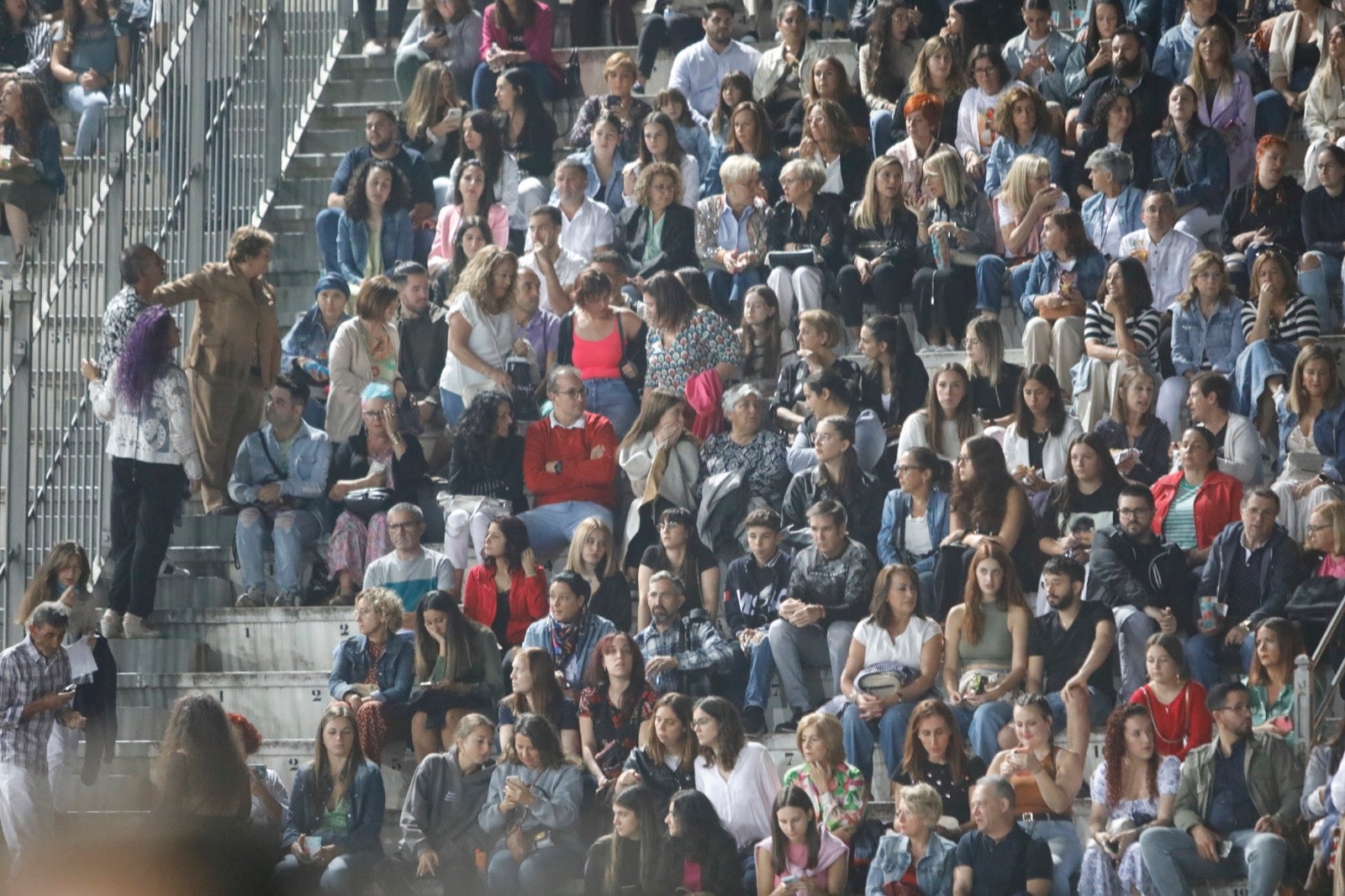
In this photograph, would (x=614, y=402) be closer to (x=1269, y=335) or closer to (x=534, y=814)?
(x=534, y=814)

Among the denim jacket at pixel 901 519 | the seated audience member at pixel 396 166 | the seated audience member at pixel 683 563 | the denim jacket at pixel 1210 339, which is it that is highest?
the seated audience member at pixel 396 166

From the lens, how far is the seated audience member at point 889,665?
1243 centimetres

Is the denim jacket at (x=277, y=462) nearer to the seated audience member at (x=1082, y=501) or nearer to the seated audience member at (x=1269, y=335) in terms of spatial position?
the seated audience member at (x=1082, y=501)

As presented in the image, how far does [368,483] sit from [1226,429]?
4615 mm

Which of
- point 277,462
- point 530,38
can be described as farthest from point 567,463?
point 530,38

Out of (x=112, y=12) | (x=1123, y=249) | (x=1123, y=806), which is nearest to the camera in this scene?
(x=1123, y=806)

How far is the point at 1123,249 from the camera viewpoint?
1502cm

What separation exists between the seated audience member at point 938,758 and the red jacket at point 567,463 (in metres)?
2.79

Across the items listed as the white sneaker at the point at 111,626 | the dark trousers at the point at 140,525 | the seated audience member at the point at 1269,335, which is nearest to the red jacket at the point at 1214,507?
the seated audience member at the point at 1269,335

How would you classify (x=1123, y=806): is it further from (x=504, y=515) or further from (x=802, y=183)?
(x=802, y=183)

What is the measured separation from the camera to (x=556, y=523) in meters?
14.0

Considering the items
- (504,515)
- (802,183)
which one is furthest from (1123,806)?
(802,183)

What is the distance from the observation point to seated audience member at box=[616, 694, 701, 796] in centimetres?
1246

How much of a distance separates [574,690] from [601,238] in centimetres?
392
